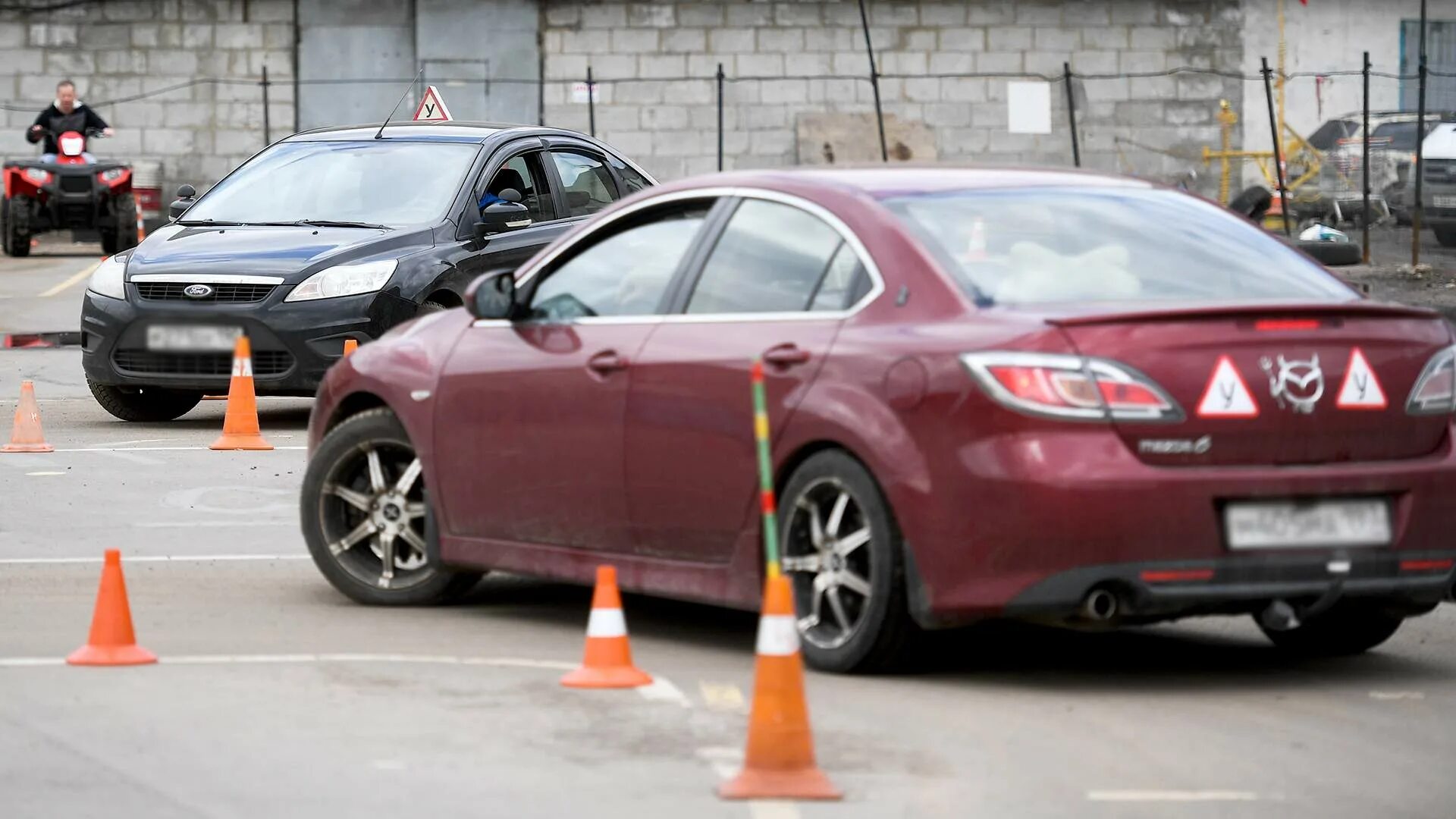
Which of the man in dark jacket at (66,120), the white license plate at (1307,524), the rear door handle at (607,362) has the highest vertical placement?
the man in dark jacket at (66,120)

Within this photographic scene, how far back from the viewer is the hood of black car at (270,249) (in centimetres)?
1416

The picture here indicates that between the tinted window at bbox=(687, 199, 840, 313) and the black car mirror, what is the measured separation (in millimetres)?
6832

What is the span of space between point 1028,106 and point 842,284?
97.6 feet

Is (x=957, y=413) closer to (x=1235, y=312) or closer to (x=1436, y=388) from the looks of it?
(x=1235, y=312)

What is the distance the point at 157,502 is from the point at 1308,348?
5.98 m

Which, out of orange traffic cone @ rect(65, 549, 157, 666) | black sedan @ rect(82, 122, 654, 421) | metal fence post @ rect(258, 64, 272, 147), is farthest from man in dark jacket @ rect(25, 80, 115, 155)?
orange traffic cone @ rect(65, 549, 157, 666)

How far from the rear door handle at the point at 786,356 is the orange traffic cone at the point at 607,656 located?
2.52ft

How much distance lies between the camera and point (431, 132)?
15.5 metres

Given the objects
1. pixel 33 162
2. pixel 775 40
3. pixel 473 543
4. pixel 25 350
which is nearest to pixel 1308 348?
pixel 473 543

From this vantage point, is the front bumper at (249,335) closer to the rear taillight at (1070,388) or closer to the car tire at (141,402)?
the car tire at (141,402)

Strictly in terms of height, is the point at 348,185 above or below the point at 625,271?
above

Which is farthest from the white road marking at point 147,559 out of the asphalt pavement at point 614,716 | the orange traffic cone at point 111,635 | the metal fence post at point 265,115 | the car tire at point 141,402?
the metal fence post at point 265,115

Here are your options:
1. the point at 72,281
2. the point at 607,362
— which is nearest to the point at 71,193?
the point at 72,281

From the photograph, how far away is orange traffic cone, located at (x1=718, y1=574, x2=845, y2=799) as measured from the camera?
5594 mm
